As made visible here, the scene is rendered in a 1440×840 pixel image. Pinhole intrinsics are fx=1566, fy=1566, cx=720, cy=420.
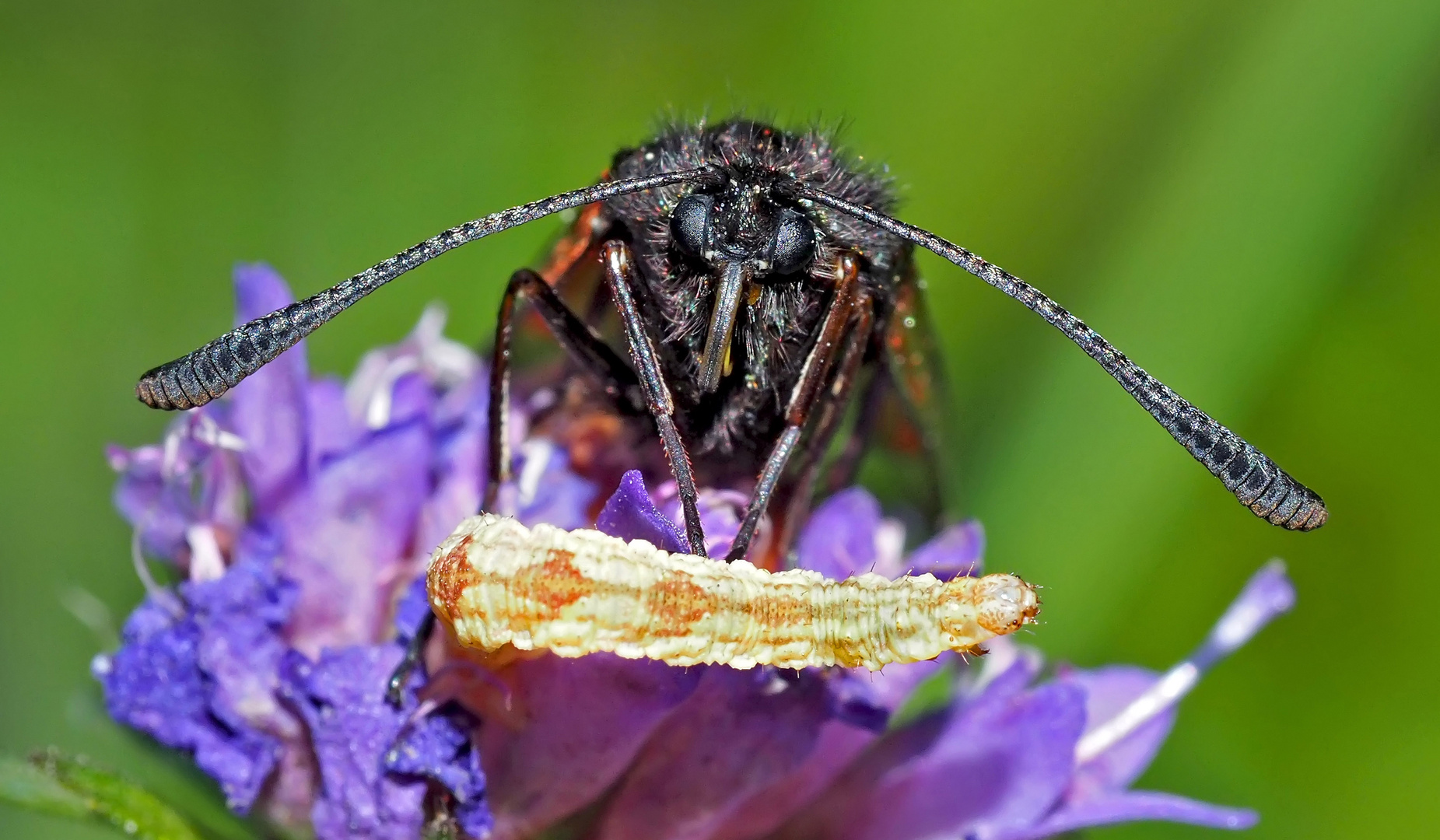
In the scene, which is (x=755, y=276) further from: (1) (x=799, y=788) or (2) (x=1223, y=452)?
(1) (x=799, y=788)

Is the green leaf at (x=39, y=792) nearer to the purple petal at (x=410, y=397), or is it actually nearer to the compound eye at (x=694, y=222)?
the purple petal at (x=410, y=397)

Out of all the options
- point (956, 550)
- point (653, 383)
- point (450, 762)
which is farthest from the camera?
point (956, 550)

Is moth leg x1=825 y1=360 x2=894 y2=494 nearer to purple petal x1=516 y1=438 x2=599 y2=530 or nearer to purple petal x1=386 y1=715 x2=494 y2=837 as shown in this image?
purple petal x1=516 y1=438 x2=599 y2=530

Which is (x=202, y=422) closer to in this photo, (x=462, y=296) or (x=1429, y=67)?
(x=462, y=296)

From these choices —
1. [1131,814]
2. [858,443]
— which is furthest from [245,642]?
[1131,814]

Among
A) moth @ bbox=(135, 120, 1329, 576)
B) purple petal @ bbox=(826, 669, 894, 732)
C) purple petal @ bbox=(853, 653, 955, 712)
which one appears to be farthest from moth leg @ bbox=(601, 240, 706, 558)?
purple petal @ bbox=(853, 653, 955, 712)

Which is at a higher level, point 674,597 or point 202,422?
point 202,422

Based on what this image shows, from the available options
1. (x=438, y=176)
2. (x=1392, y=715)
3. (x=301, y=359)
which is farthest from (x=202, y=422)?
(x=1392, y=715)

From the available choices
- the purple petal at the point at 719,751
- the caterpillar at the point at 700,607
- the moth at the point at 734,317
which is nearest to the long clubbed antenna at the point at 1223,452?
the moth at the point at 734,317
